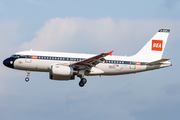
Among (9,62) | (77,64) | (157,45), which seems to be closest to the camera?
(77,64)

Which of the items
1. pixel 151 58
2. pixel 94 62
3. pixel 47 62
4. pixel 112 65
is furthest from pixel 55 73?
pixel 151 58

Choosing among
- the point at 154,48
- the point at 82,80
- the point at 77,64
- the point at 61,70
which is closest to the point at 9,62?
the point at 61,70

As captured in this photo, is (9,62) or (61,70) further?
(9,62)

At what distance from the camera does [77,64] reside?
136 ft

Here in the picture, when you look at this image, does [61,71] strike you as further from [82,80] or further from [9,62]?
[9,62]

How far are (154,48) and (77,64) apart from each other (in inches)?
487

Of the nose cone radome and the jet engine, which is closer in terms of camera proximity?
the jet engine

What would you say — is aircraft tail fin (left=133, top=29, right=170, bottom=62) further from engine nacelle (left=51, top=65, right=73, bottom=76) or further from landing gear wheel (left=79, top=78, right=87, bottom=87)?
engine nacelle (left=51, top=65, right=73, bottom=76)

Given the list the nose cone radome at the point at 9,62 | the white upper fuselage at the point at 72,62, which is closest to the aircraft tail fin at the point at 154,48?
the white upper fuselage at the point at 72,62

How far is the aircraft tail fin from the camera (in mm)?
45266

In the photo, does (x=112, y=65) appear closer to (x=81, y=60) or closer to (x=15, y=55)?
(x=81, y=60)

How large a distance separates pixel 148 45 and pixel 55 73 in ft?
48.4

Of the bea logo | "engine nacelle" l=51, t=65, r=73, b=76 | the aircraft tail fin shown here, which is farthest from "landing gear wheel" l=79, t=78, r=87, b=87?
the bea logo

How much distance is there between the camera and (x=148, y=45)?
4697cm
